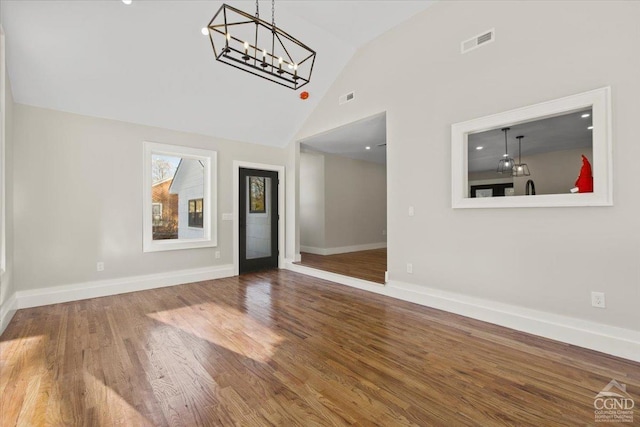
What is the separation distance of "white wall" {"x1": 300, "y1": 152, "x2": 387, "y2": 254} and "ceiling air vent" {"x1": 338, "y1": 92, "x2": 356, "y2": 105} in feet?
8.19

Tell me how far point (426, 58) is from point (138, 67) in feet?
12.8

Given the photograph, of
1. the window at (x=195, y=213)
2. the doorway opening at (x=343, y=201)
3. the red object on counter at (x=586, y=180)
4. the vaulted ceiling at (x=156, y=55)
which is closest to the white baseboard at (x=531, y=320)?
the red object on counter at (x=586, y=180)

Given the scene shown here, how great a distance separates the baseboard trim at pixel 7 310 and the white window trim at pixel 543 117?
5180 millimetres

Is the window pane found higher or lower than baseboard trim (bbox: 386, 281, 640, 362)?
higher

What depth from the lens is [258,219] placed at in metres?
5.94

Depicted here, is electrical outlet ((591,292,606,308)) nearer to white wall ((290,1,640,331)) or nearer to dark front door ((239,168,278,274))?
white wall ((290,1,640,331))

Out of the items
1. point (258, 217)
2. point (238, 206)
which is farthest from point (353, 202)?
point (238, 206)

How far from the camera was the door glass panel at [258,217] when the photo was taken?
19.0ft

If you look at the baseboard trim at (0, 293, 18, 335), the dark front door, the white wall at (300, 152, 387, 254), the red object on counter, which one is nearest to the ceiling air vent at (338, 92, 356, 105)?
the dark front door

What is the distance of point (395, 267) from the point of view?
4043 millimetres

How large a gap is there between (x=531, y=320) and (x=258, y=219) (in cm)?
480

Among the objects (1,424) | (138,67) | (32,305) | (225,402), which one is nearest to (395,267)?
(225,402)

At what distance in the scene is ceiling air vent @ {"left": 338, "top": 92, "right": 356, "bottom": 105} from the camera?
473 cm

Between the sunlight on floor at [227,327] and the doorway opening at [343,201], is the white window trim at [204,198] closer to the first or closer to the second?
the sunlight on floor at [227,327]
